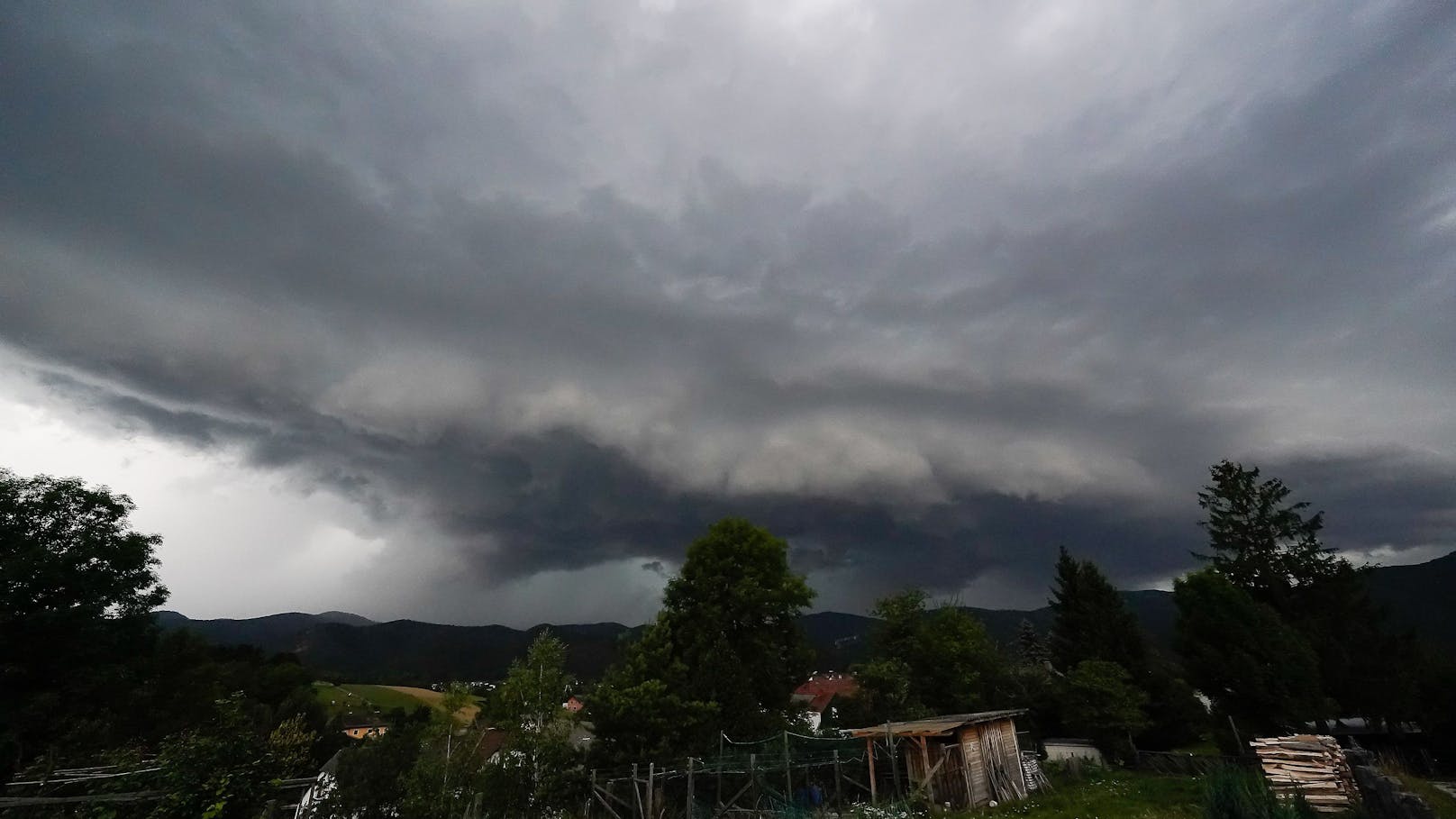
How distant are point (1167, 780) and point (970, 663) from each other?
1617 cm

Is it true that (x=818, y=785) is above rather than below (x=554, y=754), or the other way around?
below

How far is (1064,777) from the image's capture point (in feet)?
94.1

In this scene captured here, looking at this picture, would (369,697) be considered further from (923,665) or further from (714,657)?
(923,665)

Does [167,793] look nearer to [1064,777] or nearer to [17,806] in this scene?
[17,806]

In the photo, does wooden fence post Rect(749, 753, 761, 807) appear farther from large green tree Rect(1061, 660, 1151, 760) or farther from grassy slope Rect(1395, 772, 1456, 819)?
large green tree Rect(1061, 660, 1151, 760)

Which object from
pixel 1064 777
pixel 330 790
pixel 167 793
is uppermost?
pixel 167 793

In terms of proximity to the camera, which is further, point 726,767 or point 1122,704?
point 1122,704

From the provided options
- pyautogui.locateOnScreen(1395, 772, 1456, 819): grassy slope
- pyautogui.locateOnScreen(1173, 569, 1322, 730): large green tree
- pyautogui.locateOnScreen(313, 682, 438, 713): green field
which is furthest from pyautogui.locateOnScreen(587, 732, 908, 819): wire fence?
pyautogui.locateOnScreen(313, 682, 438, 713): green field

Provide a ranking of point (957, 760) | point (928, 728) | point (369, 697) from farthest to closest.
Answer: point (369, 697) → point (957, 760) → point (928, 728)

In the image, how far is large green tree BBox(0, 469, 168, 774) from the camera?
28938 mm

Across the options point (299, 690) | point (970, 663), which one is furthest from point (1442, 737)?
point (299, 690)

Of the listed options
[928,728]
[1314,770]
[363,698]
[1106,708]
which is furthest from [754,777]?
[363,698]

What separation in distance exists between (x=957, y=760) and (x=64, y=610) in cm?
4198

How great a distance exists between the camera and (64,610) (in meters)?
30.7
